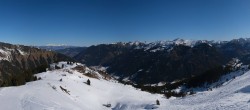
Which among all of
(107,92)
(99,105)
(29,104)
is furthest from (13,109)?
(107,92)

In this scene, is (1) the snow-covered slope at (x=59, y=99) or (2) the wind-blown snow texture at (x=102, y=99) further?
(1) the snow-covered slope at (x=59, y=99)

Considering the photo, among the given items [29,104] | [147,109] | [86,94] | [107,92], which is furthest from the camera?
[107,92]

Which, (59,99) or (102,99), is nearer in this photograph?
(59,99)

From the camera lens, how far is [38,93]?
197ft

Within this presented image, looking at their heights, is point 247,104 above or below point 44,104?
above

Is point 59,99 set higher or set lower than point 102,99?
higher

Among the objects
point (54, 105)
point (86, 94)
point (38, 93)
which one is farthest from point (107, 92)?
point (54, 105)

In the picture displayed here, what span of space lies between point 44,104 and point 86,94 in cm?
3061

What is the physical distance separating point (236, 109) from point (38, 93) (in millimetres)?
40415

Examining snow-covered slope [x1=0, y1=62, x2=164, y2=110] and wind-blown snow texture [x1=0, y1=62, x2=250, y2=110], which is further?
snow-covered slope [x1=0, y1=62, x2=164, y2=110]

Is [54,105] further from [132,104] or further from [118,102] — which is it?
[118,102]

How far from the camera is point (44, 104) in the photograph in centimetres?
5053

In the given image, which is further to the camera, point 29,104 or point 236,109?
point 29,104

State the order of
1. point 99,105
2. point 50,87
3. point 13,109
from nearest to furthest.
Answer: point 13,109
point 50,87
point 99,105
